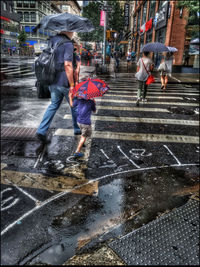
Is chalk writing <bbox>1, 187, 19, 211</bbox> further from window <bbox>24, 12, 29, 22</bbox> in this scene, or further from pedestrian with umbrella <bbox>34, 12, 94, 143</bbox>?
window <bbox>24, 12, 29, 22</bbox>

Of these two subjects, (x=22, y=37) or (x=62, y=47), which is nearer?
(x=62, y=47)

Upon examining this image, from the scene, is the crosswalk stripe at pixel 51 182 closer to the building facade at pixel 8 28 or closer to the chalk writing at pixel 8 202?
the chalk writing at pixel 8 202

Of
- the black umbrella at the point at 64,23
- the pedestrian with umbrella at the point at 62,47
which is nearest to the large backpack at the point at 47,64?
the pedestrian with umbrella at the point at 62,47

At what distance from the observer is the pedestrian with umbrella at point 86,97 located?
3.97 m

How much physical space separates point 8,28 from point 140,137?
7685 cm

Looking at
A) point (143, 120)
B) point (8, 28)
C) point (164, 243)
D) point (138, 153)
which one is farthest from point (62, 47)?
point (8, 28)

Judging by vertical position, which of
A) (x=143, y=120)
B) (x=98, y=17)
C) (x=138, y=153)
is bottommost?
(x=138, y=153)

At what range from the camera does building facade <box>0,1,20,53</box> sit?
65.1 metres

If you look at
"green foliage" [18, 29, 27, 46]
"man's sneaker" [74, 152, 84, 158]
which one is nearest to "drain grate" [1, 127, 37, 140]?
"man's sneaker" [74, 152, 84, 158]

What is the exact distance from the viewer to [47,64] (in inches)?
182

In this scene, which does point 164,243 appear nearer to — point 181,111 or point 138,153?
point 138,153

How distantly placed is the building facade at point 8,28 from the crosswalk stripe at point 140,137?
64.2 meters

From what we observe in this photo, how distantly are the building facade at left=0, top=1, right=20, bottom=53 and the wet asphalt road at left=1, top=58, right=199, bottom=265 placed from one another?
64.6m

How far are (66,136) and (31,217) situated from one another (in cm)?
285
